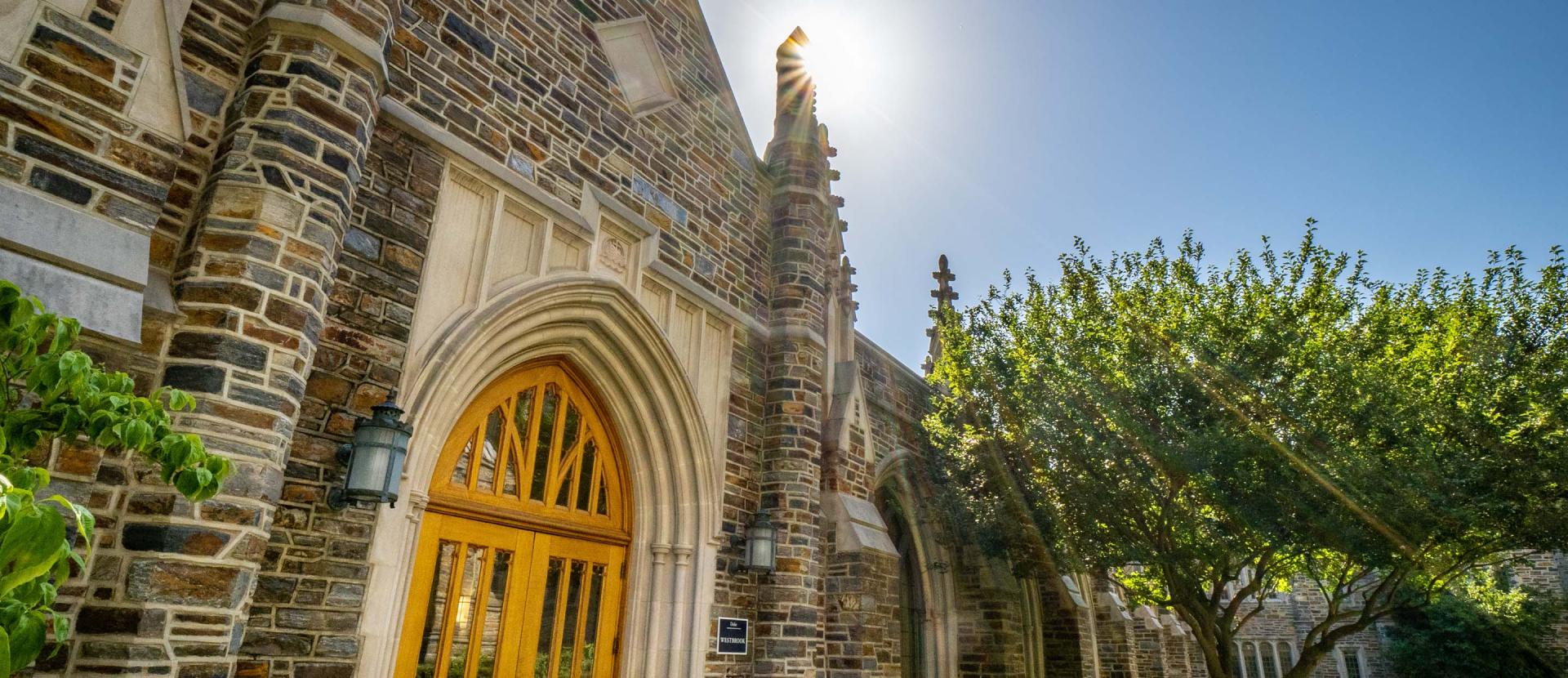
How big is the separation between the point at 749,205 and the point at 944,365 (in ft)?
15.9

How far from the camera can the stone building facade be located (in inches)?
136

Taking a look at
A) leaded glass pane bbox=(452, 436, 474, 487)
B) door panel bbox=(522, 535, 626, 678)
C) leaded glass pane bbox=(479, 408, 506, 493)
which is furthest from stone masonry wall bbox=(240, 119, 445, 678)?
door panel bbox=(522, 535, 626, 678)

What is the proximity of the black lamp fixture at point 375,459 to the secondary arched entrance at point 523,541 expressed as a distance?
92cm

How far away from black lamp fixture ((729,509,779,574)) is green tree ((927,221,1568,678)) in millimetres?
4860

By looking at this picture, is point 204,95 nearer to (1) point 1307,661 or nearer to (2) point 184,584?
(2) point 184,584

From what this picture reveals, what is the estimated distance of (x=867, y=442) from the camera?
9.24 m

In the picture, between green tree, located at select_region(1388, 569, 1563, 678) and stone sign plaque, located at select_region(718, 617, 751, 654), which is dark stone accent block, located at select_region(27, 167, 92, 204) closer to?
stone sign plaque, located at select_region(718, 617, 751, 654)

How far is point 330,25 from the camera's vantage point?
14.0ft

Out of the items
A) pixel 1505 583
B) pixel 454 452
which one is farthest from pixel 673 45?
pixel 1505 583

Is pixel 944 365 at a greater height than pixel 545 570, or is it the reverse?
pixel 944 365

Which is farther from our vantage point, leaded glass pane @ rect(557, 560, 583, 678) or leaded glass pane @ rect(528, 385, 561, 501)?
leaded glass pane @ rect(528, 385, 561, 501)

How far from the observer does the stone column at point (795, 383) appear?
7141mm

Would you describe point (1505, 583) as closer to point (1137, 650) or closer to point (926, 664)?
point (1137, 650)

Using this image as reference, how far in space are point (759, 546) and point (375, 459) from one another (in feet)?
11.7
